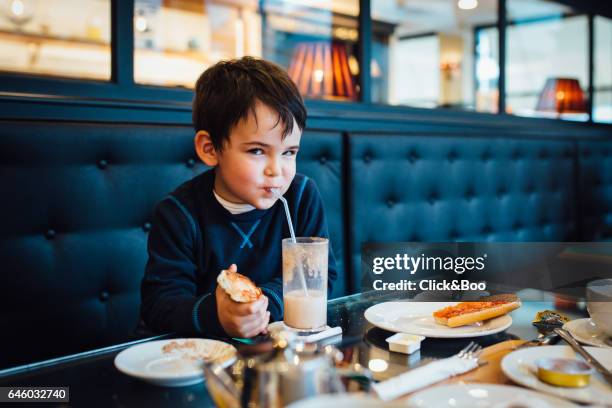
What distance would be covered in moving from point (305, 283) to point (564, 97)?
3.34 meters

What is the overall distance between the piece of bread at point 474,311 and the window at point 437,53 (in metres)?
2.64

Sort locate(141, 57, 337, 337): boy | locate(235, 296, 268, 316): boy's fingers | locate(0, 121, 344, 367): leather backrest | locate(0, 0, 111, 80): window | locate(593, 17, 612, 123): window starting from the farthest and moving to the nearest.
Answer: locate(593, 17, 612, 123): window → locate(0, 0, 111, 80): window → locate(0, 121, 344, 367): leather backrest → locate(141, 57, 337, 337): boy → locate(235, 296, 268, 316): boy's fingers

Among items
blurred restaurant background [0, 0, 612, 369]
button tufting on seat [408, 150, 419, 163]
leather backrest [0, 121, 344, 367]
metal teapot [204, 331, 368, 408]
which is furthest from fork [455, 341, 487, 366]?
button tufting on seat [408, 150, 419, 163]

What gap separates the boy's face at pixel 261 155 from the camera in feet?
3.84

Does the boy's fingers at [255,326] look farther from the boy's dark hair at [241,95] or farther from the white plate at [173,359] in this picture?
the boy's dark hair at [241,95]

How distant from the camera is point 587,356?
2.50 ft

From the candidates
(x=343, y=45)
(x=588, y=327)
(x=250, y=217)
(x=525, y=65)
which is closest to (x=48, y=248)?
(x=250, y=217)

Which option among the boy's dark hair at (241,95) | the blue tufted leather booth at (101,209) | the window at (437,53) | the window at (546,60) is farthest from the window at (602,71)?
the boy's dark hair at (241,95)

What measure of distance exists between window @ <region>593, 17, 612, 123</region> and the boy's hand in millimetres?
3952

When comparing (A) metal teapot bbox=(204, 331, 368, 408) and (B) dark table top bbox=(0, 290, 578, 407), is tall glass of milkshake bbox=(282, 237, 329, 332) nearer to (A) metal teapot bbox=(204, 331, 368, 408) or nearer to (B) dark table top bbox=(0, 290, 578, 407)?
(B) dark table top bbox=(0, 290, 578, 407)

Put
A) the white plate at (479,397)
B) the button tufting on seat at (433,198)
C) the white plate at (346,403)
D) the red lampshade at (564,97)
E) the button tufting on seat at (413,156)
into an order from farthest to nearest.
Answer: the red lampshade at (564,97) → the button tufting on seat at (433,198) → the button tufting on seat at (413,156) → the white plate at (479,397) → the white plate at (346,403)

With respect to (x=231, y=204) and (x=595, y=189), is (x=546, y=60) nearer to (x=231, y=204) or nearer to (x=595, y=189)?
(x=595, y=189)

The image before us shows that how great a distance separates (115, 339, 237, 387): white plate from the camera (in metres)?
0.72

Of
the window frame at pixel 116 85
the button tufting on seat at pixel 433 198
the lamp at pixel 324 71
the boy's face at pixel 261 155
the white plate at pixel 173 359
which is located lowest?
the white plate at pixel 173 359
